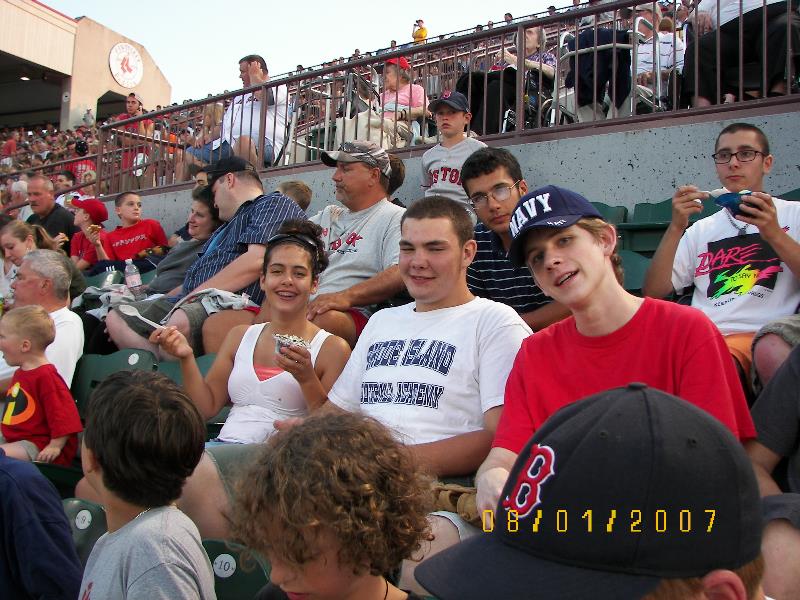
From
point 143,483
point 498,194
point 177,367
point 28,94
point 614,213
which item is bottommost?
point 143,483

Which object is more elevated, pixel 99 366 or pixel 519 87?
pixel 519 87

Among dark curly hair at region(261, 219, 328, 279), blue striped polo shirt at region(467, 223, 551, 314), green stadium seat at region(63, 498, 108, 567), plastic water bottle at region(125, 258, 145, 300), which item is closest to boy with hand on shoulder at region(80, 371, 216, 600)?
green stadium seat at region(63, 498, 108, 567)

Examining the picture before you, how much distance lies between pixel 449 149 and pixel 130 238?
3515 mm

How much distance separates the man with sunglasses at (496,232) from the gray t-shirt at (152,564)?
2047mm

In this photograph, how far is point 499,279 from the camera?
3.75 metres

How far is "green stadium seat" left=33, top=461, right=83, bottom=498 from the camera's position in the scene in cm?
326

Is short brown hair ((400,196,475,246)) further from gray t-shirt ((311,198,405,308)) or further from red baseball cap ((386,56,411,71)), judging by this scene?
red baseball cap ((386,56,411,71))

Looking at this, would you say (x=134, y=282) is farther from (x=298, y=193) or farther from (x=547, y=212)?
(x=547, y=212)

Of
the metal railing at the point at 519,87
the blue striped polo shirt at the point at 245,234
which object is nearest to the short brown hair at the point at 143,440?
the blue striped polo shirt at the point at 245,234

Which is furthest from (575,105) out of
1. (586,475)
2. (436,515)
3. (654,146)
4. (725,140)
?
(586,475)

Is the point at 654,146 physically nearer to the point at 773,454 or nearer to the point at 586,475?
the point at 773,454

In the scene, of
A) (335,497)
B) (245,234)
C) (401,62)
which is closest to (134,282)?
(245,234)

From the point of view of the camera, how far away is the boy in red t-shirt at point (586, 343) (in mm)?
2104

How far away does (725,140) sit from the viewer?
12.3 ft
